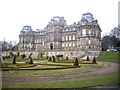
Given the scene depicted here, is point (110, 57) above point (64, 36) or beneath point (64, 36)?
beneath

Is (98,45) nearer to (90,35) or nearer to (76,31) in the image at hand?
(90,35)

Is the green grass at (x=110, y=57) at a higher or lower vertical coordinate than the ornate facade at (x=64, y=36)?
lower

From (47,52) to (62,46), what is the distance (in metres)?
14.7

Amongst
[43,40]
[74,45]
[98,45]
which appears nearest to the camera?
[98,45]

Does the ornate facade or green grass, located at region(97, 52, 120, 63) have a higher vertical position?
the ornate facade

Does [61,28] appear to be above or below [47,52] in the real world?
above

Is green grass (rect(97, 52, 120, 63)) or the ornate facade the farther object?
the ornate facade

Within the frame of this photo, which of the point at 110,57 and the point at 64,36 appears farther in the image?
the point at 64,36

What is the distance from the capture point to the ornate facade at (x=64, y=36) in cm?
5712

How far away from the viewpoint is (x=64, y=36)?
67.8 metres

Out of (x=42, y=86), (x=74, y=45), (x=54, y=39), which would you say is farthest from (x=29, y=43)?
(x=42, y=86)

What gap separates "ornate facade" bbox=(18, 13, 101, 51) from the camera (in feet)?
187

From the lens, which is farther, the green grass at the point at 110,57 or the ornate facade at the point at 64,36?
the ornate facade at the point at 64,36

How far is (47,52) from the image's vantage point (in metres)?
53.7
